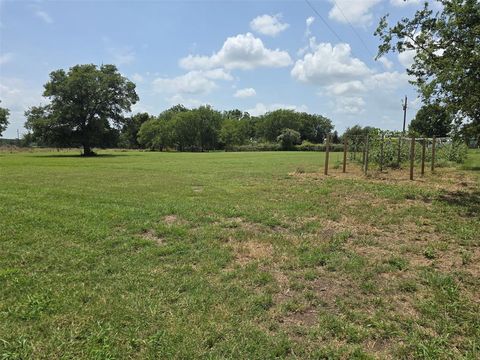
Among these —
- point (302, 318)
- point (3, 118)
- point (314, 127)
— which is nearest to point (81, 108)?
point (3, 118)

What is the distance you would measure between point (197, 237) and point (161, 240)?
578mm

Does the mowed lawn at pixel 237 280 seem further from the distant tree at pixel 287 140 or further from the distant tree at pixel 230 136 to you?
the distant tree at pixel 287 140

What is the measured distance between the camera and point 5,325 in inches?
132

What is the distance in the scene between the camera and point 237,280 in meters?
4.49

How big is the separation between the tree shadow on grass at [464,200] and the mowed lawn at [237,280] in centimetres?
11

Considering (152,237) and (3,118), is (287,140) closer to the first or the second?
(3,118)

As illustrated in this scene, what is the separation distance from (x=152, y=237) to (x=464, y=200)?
25.2 ft

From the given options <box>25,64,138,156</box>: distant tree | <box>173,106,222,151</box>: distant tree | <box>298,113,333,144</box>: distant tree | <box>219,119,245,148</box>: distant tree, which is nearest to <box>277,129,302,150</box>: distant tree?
<box>219,119,245,148</box>: distant tree

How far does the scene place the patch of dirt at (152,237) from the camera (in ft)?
19.5

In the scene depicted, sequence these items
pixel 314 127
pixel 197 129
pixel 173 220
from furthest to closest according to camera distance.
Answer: pixel 314 127, pixel 197 129, pixel 173 220

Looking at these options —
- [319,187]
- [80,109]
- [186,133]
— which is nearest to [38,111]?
[80,109]

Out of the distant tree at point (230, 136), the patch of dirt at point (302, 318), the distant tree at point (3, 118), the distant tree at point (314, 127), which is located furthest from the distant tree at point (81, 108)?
the distant tree at point (314, 127)

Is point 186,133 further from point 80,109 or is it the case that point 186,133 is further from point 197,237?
point 197,237

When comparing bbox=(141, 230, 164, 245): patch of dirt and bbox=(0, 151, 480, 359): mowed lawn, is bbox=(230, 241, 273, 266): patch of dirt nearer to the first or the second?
bbox=(0, 151, 480, 359): mowed lawn
